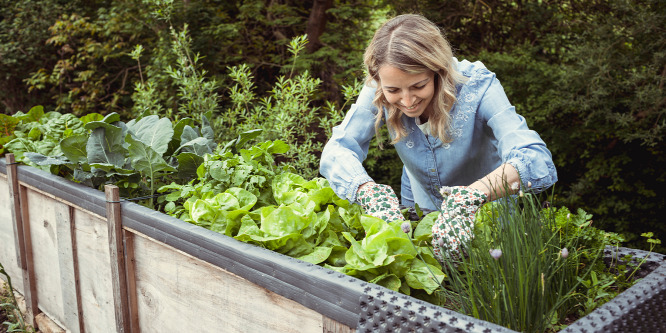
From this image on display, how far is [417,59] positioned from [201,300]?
3.72ft

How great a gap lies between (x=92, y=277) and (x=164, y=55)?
14.8 ft

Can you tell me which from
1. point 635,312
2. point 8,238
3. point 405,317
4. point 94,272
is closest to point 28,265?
point 8,238

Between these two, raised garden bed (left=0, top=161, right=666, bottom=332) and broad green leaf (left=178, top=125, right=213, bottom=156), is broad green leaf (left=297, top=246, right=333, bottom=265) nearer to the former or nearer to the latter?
raised garden bed (left=0, top=161, right=666, bottom=332)

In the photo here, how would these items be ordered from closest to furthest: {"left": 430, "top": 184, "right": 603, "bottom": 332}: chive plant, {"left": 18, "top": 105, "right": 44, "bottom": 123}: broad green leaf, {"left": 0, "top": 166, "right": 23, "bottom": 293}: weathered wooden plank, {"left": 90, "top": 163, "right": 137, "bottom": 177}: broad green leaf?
{"left": 430, "top": 184, "right": 603, "bottom": 332}: chive plant < {"left": 90, "top": 163, "right": 137, "bottom": 177}: broad green leaf < {"left": 0, "top": 166, "right": 23, "bottom": 293}: weathered wooden plank < {"left": 18, "top": 105, "right": 44, "bottom": 123}: broad green leaf

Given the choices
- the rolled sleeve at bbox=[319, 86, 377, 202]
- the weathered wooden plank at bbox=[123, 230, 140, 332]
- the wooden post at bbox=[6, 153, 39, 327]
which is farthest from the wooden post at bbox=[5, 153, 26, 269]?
the rolled sleeve at bbox=[319, 86, 377, 202]

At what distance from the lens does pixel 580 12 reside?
19.5 ft

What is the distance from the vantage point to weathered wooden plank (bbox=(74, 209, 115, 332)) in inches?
89.4

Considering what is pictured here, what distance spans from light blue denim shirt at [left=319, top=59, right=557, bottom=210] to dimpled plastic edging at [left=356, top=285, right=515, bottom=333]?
719 mm

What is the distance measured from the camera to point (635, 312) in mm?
1113

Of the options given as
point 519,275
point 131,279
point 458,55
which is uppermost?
point 519,275

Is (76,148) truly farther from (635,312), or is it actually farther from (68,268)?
(635,312)

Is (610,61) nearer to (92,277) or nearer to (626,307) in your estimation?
(626,307)

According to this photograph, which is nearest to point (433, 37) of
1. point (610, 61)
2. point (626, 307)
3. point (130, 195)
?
point (626, 307)

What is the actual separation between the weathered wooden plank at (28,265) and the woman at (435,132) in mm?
2049
